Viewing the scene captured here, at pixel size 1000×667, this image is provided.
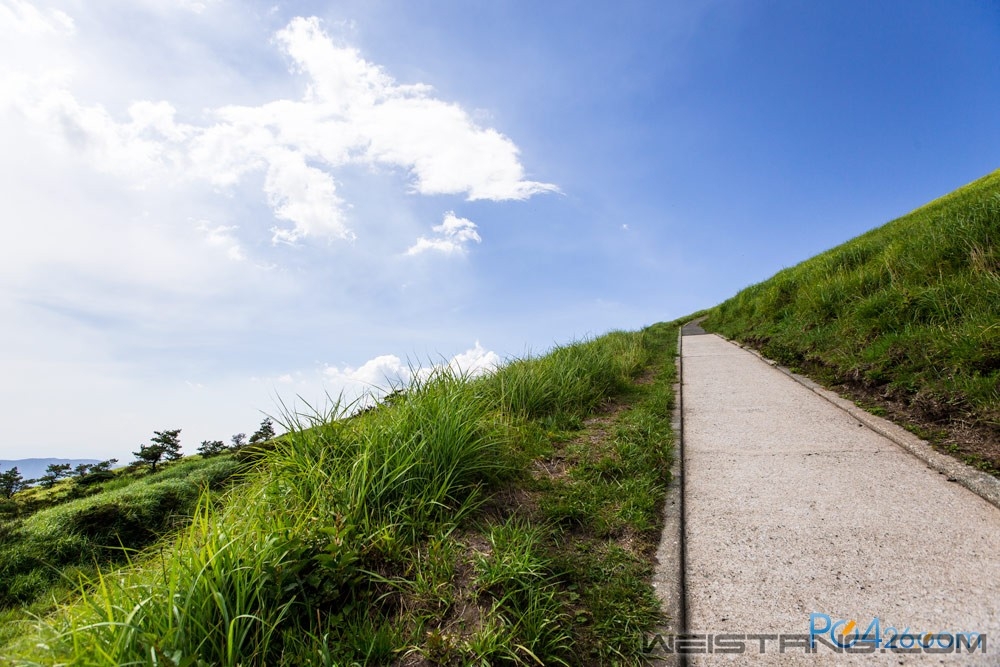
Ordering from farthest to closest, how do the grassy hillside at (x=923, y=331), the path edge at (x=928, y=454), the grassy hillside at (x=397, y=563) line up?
1. the grassy hillside at (x=923, y=331)
2. the path edge at (x=928, y=454)
3. the grassy hillside at (x=397, y=563)

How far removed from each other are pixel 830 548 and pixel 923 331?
10.6 feet

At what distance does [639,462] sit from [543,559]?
146 centimetres

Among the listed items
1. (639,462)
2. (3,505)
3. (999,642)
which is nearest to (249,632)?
(639,462)

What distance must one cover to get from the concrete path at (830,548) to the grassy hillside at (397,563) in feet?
0.98

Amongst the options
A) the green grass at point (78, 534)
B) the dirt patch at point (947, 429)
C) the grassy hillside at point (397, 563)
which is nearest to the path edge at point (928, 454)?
the dirt patch at point (947, 429)

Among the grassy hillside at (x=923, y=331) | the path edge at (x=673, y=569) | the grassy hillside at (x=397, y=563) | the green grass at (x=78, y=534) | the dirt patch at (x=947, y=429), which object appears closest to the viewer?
the grassy hillside at (x=397, y=563)

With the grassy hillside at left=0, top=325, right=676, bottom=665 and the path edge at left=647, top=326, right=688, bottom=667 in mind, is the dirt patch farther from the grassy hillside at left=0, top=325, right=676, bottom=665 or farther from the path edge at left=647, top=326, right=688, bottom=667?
the grassy hillside at left=0, top=325, right=676, bottom=665

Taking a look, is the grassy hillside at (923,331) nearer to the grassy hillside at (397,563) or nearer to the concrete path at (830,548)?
the concrete path at (830,548)

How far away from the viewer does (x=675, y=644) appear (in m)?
1.76

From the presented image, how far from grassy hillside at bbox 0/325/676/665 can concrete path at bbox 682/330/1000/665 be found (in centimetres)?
30

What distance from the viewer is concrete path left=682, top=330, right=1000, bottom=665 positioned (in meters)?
1.78

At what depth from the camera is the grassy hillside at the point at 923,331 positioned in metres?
3.43

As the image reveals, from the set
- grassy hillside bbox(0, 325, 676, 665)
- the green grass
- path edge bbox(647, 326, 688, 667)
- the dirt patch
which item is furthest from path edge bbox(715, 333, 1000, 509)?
the green grass

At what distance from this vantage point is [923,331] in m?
4.24
